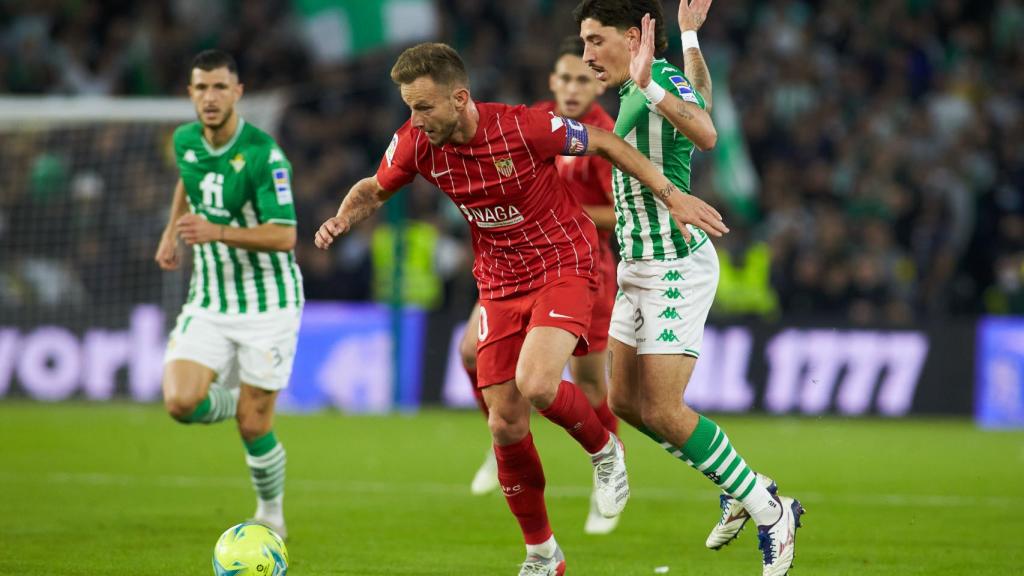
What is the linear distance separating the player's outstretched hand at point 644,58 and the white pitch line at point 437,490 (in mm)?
4489

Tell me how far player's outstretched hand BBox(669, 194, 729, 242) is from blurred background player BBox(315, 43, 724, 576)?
1cm

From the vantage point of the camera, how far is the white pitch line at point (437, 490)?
1009 cm

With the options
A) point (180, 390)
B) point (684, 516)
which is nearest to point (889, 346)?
point (684, 516)

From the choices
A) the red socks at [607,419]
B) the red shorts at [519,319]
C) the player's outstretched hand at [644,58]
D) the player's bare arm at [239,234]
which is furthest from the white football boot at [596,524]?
the player's outstretched hand at [644,58]

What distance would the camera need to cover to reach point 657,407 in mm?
6691

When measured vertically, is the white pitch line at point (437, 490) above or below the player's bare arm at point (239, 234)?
below

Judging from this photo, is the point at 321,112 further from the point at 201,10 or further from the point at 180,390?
the point at 180,390

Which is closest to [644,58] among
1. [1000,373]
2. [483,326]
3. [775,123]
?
[483,326]

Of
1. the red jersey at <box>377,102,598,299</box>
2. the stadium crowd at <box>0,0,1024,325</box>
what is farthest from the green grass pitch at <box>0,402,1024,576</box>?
the stadium crowd at <box>0,0,1024,325</box>

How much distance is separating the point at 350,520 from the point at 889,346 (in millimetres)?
9376

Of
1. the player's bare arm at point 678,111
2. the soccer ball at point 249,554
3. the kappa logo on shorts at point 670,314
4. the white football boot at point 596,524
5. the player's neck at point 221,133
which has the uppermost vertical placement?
the player's bare arm at point 678,111

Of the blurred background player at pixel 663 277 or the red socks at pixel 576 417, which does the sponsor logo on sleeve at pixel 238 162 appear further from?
the red socks at pixel 576 417

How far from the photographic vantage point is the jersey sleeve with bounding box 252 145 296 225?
324 inches

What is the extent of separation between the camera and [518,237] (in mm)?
6863
